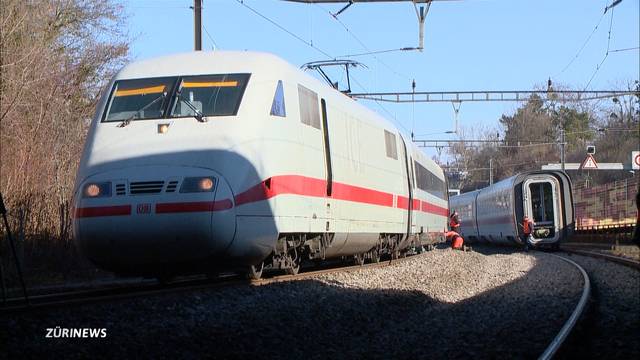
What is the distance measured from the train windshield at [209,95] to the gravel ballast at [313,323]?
2532 mm

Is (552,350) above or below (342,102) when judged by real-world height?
below

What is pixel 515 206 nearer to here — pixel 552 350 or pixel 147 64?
pixel 147 64

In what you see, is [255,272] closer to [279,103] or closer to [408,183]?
[279,103]

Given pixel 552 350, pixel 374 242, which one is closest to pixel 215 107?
pixel 552 350

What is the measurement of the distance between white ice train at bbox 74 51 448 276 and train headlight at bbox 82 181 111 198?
0.6 inches

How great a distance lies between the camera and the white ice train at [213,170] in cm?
969

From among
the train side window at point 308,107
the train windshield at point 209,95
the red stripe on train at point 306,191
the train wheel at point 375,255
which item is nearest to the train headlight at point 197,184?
the red stripe on train at point 306,191

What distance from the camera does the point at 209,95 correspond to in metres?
11.1

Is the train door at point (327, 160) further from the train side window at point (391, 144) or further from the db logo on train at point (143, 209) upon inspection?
the train side window at point (391, 144)

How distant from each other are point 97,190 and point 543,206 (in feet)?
88.8

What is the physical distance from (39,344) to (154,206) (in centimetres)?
331

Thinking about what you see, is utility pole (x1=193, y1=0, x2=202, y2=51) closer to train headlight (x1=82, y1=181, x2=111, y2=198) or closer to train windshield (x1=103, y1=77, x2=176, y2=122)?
train windshield (x1=103, y1=77, x2=176, y2=122)

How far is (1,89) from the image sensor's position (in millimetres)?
20391

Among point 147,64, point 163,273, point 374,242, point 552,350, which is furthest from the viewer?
point 374,242
